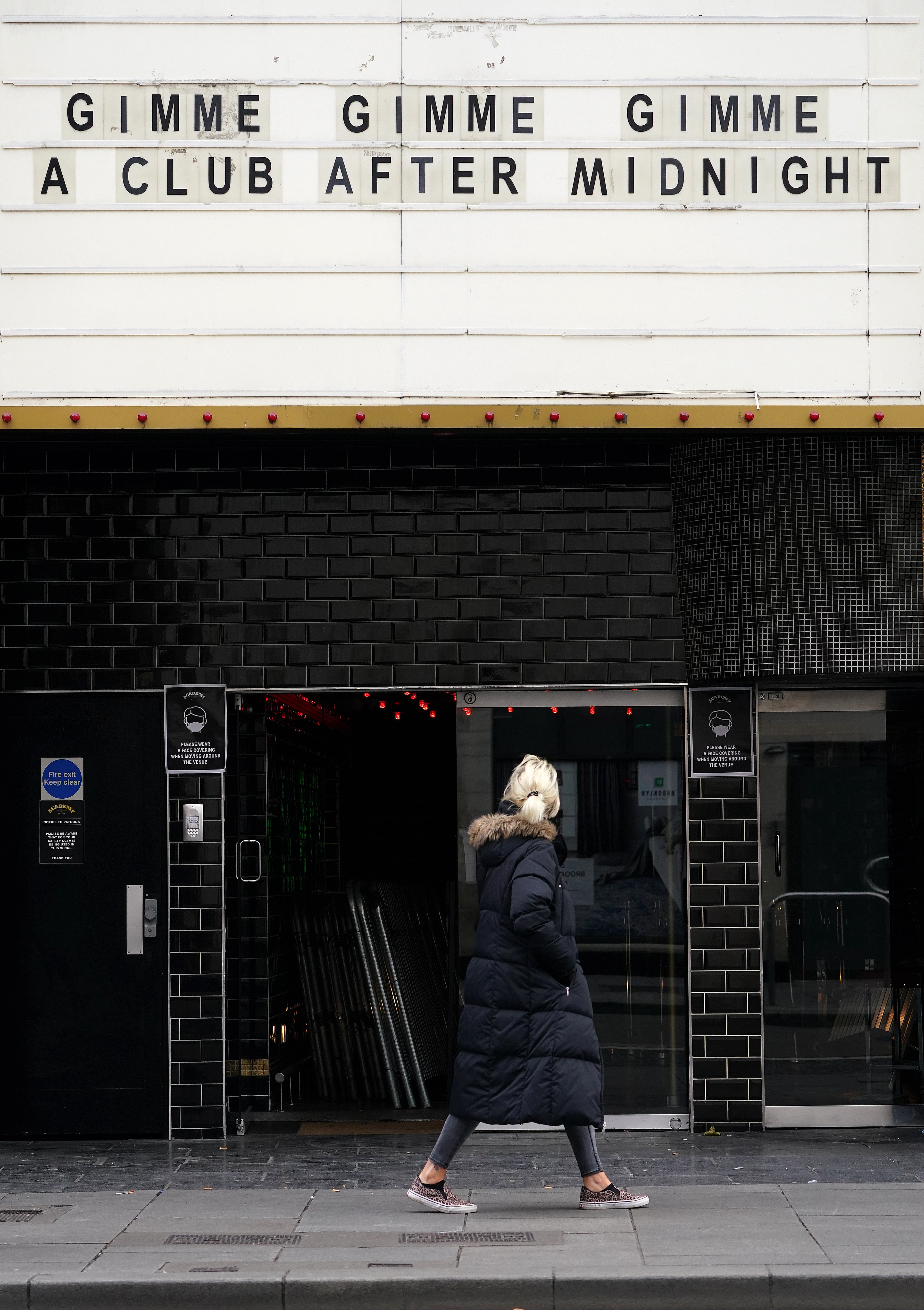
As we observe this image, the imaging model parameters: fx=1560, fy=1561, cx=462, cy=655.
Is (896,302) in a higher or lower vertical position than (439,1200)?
higher

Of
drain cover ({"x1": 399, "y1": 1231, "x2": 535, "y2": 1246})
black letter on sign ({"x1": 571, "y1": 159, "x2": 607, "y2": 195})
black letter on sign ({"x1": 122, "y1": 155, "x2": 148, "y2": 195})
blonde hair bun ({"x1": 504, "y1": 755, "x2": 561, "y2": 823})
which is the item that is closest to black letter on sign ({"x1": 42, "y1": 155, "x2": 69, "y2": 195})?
black letter on sign ({"x1": 122, "y1": 155, "x2": 148, "y2": 195})

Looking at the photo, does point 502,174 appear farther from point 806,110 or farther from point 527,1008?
point 527,1008

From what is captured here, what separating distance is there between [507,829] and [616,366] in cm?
313

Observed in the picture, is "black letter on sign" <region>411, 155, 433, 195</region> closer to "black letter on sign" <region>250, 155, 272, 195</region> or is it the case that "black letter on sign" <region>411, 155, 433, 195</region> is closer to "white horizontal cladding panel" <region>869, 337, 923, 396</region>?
"black letter on sign" <region>250, 155, 272, 195</region>

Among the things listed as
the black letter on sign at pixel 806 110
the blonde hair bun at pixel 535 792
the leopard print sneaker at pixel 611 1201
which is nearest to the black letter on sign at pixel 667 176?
the black letter on sign at pixel 806 110

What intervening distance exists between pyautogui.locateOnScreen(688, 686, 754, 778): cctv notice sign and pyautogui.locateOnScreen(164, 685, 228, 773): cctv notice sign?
9.10 ft

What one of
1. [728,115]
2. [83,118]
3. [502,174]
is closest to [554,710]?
[502,174]

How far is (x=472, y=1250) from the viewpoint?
6477 mm

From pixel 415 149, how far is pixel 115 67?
176cm

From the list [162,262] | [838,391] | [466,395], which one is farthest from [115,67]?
[838,391]

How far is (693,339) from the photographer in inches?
349

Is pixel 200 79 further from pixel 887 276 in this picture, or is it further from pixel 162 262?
pixel 887 276

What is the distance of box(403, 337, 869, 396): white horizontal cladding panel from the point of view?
883cm

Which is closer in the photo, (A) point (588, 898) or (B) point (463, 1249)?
(B) point (463, 1249)
